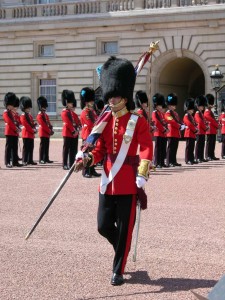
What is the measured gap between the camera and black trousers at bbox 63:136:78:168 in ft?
41.7

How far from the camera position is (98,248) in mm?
5590

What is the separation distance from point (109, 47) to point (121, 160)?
2010 centimetres

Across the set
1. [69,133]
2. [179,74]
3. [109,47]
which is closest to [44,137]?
[69,133]

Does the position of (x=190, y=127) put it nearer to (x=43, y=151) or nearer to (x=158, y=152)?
A: (x=158, y=152)

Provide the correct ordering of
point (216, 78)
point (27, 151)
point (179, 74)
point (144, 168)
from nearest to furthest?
point (144, 168)
point (27, 151)
point (216, 78)
point (179, 74)

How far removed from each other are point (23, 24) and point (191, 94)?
6311 mm

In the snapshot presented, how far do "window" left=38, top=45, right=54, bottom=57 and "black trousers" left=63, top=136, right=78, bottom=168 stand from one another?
12.7 meters

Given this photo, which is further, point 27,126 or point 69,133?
point 27,126

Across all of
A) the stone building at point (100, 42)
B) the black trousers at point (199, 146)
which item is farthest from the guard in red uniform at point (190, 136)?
the stone building at point (100, 42)

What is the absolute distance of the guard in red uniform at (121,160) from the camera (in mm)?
4703

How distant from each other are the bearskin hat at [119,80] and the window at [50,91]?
67.9ft

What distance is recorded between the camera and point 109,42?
80.5ft

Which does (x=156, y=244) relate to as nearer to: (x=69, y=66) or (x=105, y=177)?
(x=105, y=177)

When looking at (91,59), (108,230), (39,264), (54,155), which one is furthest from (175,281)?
(91,59)
